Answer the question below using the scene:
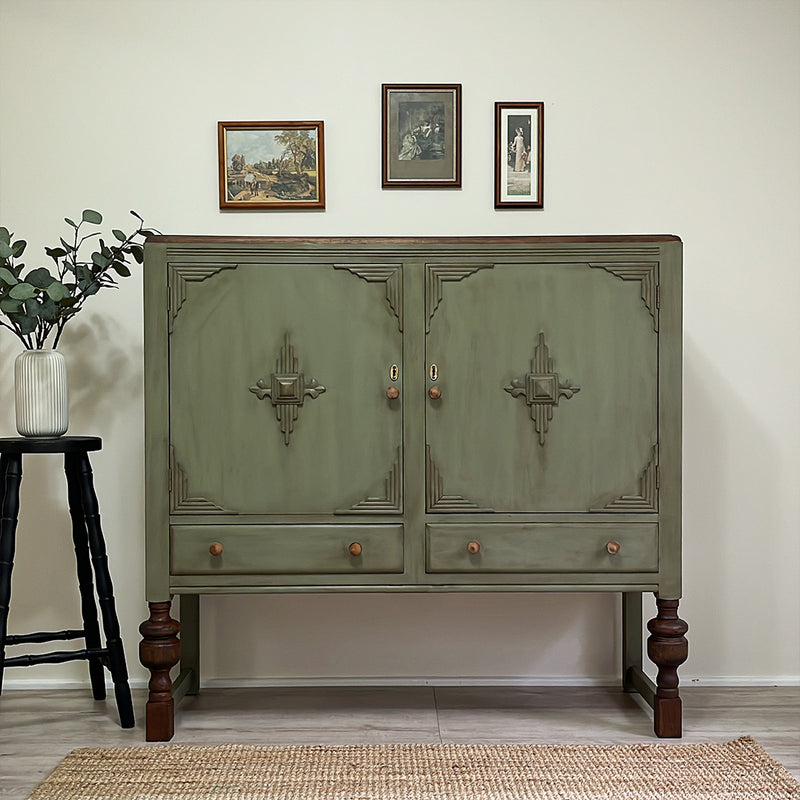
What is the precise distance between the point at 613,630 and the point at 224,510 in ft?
4.34

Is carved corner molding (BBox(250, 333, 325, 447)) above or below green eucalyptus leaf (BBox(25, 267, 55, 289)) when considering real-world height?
below

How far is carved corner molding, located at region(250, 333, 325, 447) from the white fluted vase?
1.89 feet

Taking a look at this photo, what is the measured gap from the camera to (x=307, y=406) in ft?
7.54

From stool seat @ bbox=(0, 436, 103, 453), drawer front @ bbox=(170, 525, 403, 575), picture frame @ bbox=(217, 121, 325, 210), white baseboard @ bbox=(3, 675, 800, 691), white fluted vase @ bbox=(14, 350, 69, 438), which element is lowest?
white baseboard @ bbox=(3, 675, 800, 691)

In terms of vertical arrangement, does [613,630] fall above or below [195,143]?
A: below

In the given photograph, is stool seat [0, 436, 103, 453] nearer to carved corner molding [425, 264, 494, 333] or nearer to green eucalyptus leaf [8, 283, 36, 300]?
green eucalyptus leaf [8, 283, 36, 300]

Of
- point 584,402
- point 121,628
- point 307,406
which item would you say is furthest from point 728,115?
point 121,628

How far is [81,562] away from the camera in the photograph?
257 cm

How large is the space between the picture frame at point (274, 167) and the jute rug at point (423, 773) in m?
1.59

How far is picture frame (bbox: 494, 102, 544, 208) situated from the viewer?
2.78m

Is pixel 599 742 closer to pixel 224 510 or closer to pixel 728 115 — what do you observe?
pixel 224 510

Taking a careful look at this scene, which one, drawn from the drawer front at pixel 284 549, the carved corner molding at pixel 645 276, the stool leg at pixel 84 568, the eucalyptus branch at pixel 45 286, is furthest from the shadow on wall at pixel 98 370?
the carved corner molding at pixel 645 276

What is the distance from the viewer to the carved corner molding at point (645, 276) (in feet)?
7.51

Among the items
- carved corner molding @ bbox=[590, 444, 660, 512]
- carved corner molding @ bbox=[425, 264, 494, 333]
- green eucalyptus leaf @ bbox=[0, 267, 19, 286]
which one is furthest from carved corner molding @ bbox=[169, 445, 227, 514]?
→ carved corner molding @ bbox=[590, 444, 660, 512]
